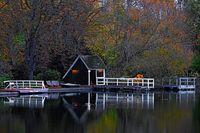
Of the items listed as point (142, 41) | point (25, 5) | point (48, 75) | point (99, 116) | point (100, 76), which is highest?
point (25, 5)

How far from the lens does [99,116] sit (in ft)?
76.4

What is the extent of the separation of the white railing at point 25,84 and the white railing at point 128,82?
20.3 ft

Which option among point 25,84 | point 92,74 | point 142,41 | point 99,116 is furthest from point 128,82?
point 99,116

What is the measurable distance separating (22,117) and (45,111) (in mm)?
2680

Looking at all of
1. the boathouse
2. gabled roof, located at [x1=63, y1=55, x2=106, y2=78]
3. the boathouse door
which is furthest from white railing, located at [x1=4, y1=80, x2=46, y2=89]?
the boathouse door

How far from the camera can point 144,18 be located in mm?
44531

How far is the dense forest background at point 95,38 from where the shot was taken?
1612 inches

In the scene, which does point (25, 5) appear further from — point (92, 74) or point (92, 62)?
point (92, 74)

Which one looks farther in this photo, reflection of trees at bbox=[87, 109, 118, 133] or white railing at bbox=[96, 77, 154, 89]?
white railing at bbox=[96, 77, 154, 89]

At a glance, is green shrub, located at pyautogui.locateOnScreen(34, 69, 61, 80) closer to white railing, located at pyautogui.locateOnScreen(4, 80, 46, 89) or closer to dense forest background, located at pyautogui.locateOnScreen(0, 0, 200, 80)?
dense forest background, located at pyautogui.locateOnScreen(0, 0, 200, 80)

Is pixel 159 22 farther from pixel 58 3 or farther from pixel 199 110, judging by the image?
pixel 199 110

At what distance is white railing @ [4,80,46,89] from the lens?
37156 mm

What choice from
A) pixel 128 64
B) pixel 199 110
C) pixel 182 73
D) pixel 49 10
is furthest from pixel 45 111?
pixel 182 73

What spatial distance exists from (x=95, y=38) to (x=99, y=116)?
2254 centimetres
